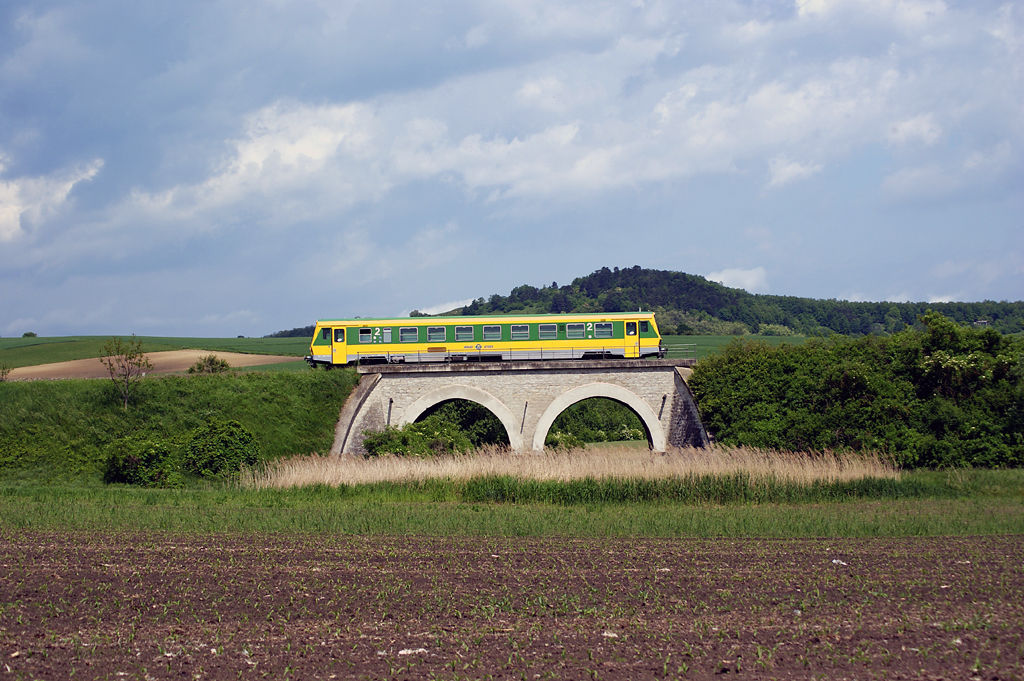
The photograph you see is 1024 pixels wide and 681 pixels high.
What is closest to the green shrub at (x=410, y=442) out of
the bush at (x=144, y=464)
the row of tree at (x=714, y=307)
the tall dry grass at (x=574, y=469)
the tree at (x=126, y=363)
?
the tall dry grass at (x=574, y=469)

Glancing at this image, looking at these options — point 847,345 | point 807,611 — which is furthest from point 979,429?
point 807,611

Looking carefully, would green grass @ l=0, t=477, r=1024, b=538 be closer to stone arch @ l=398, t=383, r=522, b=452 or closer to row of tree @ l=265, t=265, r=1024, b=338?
stone arch @ l=398, t=383, r=522, b=452

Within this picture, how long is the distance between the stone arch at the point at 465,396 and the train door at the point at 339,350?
4.27m

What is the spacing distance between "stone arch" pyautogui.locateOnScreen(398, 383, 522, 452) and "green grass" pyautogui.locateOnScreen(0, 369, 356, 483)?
2.74 meters

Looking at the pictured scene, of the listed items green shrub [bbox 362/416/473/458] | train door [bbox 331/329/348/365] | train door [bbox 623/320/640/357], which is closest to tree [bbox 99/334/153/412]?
train door [bbox 331/329/348/365]

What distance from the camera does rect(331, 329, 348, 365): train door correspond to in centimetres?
3322

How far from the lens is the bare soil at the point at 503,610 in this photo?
23.5 ft

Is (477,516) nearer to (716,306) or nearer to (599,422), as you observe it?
(599,422)

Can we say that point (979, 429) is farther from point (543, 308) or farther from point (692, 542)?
point (543, 308)

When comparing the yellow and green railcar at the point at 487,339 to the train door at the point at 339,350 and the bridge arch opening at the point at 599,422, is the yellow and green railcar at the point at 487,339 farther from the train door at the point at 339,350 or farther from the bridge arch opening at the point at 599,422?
the bridge arch opening at the point at 599,422

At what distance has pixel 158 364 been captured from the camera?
4531 cm

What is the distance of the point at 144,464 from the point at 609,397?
1711 cm

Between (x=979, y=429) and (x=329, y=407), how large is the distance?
23.6 m

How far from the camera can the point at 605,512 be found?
16.6 metres
